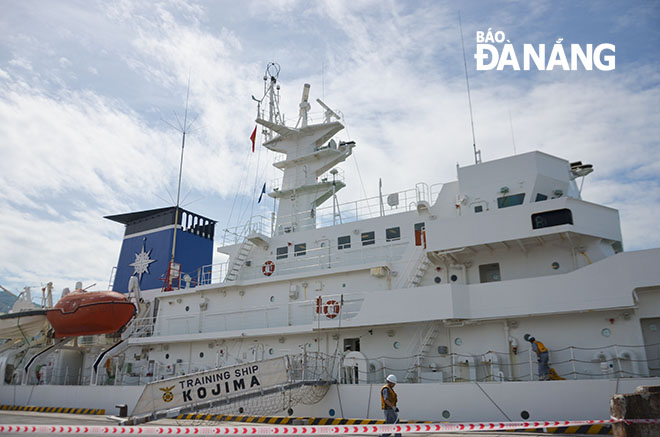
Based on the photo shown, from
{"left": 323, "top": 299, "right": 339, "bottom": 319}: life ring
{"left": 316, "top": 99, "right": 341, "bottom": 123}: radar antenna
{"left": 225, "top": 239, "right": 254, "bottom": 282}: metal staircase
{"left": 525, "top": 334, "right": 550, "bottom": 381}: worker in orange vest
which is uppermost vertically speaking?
{"left": 316, "top": 99, "right": 341, "bottom": 123}: radar antenna

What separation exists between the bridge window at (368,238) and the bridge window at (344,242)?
0.55m

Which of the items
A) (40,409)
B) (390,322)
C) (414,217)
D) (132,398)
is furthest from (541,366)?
(40,409)

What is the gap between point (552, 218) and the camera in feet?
42.2

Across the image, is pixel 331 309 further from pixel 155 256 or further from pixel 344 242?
pixel 155 256

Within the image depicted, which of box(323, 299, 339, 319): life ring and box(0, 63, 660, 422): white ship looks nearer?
box(0, 63, 660, 422): white ship

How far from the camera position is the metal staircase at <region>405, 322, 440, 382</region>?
1377 cm

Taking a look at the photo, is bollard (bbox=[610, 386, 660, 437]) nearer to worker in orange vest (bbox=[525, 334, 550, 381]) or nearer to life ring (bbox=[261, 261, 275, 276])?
worker in orange vest (bbox=[525, 334, 550, 381])

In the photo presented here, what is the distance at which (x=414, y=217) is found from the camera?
16547 mm

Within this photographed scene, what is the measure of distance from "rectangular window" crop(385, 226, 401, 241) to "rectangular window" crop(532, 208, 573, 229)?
4.74 metres

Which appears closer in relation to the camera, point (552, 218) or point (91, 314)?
point (552, 218)

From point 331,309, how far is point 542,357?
6.12 m

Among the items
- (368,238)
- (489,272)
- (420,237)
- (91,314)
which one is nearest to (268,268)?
(368,238)

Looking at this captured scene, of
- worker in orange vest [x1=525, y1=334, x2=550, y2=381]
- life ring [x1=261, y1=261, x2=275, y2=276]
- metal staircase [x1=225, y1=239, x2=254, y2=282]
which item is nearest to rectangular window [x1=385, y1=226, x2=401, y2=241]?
life ring [x1=261, y1=261, x2=275, y2=276]

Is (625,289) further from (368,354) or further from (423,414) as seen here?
(368,354)
